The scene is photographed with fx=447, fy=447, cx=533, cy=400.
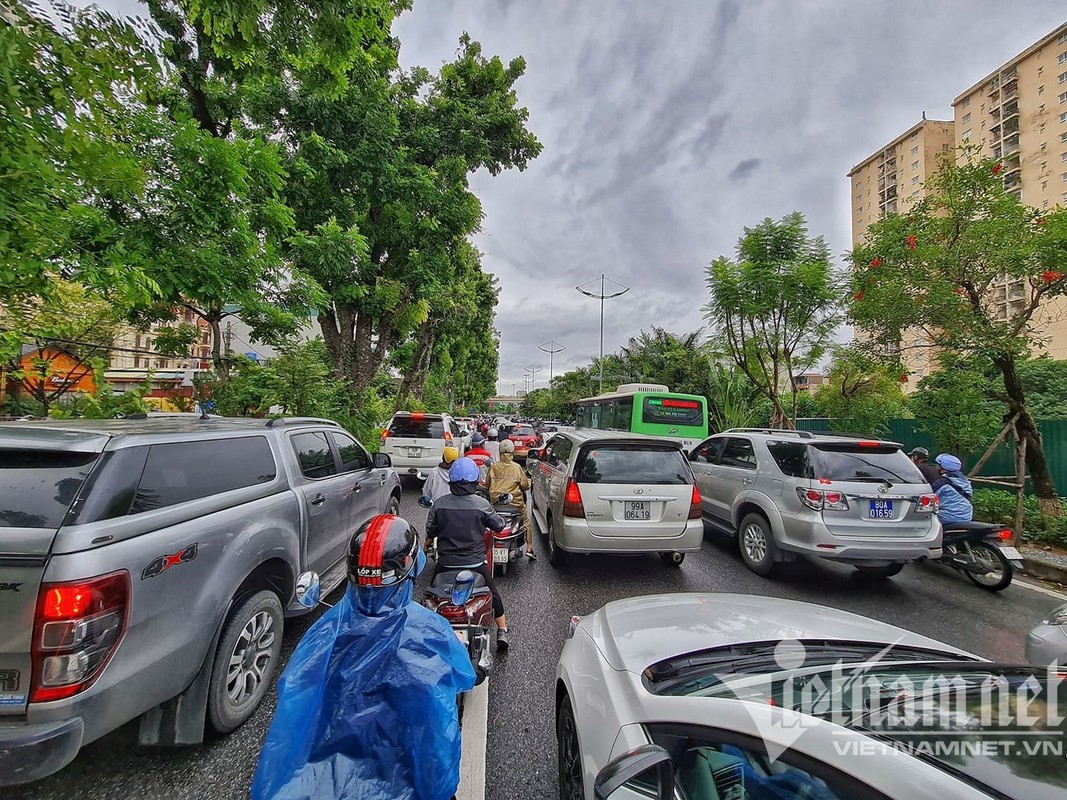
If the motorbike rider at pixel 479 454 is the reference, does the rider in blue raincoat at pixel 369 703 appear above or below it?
below

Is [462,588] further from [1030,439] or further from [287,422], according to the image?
[1030,439]

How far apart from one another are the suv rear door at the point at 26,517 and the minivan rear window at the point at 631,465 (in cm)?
411

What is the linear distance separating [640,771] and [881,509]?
5071mm

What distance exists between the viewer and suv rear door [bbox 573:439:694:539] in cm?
500

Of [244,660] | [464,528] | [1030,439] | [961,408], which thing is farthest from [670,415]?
[244,660]

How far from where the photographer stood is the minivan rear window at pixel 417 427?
10.4 meters

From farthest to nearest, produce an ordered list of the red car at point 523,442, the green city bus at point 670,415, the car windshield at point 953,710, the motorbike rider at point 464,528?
the green city bus at point 670,415
the red car at point 523,442
the motorbike rider at point 464,528
the car windshield at point 953,710

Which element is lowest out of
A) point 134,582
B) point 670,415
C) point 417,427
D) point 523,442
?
point 523,442

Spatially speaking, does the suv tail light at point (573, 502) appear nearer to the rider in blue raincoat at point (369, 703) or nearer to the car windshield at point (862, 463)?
the car windshield at point (862, 463)

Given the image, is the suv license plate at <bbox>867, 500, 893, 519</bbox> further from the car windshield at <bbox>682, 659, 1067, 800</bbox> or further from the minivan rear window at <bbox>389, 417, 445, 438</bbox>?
the minivan rear window at <bbox>389, 417, 445, 438</bbox>

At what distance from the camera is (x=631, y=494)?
5039mm

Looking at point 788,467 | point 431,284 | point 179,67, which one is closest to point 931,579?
point 788,467

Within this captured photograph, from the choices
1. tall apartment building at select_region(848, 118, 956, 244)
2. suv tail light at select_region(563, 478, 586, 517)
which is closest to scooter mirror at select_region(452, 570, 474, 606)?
suv tail light at select_region(563, 478, 586, 517)

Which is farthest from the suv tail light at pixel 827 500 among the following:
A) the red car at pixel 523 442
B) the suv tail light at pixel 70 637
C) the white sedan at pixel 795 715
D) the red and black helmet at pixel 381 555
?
the suv tail light at pixel 70 637
